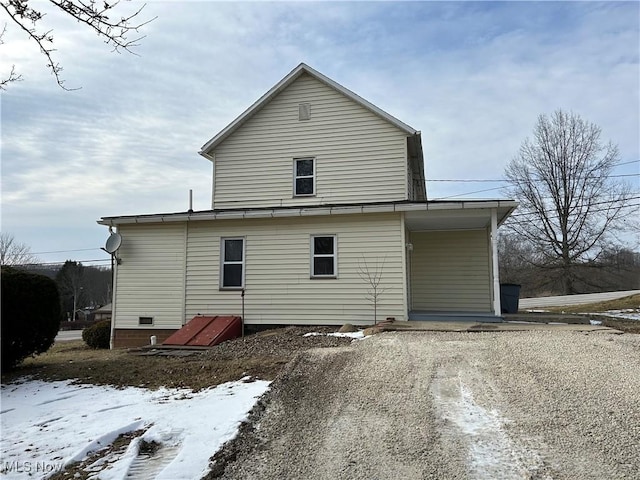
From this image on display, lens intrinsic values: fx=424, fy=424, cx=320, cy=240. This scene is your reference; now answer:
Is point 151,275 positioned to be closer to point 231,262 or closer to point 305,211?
point 231,262

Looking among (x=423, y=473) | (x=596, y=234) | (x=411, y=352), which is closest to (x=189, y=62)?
(x=411, y=352)

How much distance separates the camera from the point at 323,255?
11.6 metres

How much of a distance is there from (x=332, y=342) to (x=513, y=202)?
576cm

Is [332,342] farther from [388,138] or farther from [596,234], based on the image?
[596,234]

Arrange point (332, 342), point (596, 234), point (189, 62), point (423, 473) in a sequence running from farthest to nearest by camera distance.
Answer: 1. point (596, 234)
2. point (189, 62)
3. point (332, 342)
4. point (423, 473)

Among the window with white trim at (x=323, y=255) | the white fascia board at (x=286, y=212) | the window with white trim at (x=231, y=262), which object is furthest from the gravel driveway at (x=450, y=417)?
the window with white trim at (x=231, y=262)

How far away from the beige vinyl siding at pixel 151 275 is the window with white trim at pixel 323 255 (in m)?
3.90

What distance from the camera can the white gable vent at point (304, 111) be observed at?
544 inches

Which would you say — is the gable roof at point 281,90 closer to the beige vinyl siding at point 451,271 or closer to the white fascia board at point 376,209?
the white fascia board at point 376,209

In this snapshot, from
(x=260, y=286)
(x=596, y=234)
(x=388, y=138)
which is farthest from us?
(x=596, y=234)

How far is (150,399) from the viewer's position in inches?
221

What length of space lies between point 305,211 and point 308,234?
0.67 metres

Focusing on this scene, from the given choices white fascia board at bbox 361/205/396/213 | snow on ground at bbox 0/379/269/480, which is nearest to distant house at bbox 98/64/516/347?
white fascia board at bbox 361/205/396/213

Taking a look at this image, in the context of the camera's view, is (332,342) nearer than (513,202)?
Yes
